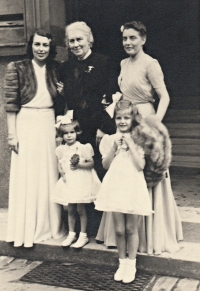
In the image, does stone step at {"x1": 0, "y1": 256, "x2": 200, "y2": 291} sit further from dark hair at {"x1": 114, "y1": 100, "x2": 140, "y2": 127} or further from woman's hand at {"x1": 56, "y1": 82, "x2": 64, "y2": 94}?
woman's hand at {"x1": 56, "y1": 82, "x2": 64, "y2": 94}

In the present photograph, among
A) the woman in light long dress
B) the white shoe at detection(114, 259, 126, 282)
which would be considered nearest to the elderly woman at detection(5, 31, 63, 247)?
the woman in light long dress

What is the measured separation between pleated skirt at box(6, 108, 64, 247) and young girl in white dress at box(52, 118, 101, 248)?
8.0 inches

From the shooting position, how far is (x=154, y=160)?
385cm

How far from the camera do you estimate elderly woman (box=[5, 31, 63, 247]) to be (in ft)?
14.5

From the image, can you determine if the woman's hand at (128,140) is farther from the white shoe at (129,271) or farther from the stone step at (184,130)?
the stone step at (184,130)

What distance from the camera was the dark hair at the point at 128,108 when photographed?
3.82 meters

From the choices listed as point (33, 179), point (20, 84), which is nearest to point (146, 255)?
point (33, 179)

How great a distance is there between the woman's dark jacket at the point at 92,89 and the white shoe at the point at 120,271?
3.82 ft

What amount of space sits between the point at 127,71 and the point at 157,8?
20.0 feet

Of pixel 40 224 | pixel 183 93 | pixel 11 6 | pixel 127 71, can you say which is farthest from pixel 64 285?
pixel 183 93

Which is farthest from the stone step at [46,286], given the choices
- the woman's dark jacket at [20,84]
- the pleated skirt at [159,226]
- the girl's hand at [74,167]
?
the woman's dark jacket at [20,84]

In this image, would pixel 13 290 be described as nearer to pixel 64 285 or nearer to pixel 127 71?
pixel 64 285

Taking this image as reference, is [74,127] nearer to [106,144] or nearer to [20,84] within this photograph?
[106,144]

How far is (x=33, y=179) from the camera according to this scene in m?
4.54
